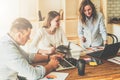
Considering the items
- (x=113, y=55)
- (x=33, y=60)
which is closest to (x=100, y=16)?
(x=113, y=55)

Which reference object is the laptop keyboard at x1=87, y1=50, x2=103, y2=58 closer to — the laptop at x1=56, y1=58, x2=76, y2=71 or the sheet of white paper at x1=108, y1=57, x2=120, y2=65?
the sheet of white paper at x1=108, y1=57, x2=120, y2=65

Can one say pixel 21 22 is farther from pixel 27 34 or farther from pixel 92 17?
pixel 92 17

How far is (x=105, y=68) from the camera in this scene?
206 cm

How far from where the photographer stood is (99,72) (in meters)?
1.96

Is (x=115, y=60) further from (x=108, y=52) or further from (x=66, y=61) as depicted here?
(x=66, y=61)

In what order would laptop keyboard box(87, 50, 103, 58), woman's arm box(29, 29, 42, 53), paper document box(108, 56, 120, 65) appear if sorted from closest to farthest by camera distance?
paper document box(108, 56, 120, 65) → laptop keyboard box(87, 50, 103, 58) → woman's arm box(29, 29, 42, 53)

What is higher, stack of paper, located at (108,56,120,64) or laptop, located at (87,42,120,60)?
laptop, located at (87,42,120,60)

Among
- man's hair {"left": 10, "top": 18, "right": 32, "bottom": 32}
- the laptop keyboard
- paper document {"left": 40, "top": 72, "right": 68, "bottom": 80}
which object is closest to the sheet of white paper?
the laptop keyboard

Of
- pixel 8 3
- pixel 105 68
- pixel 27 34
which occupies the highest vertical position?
pixel 8 3

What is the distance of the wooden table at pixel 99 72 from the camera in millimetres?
1842

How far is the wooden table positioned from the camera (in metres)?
1.84

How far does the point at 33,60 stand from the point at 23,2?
2865mm

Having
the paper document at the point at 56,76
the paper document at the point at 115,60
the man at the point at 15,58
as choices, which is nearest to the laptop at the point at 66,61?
the paper document at the point at 56,76

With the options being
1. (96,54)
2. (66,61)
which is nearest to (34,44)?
(66,61)
